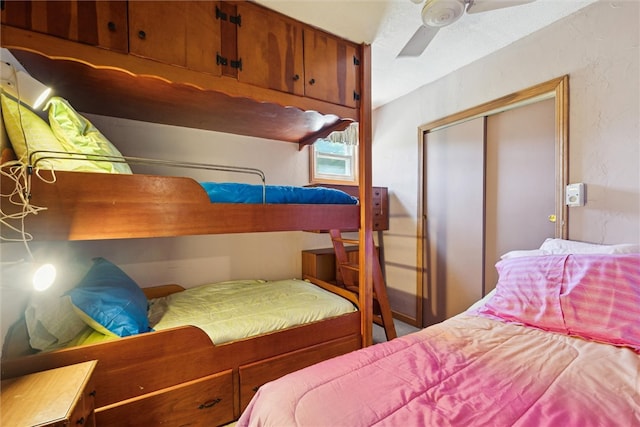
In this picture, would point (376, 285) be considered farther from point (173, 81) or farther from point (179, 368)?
point (173, 81)

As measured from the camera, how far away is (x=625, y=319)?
1072 mm

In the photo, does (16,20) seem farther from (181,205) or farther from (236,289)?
(236,289)

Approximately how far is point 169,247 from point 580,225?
2.98 metres

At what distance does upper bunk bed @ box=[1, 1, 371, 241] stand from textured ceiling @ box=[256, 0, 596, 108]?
0.08m

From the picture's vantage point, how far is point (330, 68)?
5.26 ft

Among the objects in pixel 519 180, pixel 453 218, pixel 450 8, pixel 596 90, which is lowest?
pixel 453 218

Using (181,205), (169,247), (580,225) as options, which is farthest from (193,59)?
(580,225)

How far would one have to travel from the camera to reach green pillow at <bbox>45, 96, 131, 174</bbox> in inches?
44.7

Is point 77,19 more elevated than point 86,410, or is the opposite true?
point 77,19

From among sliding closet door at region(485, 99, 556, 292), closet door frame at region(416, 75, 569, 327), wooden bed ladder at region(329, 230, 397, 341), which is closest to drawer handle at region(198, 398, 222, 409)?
wooden bed ladder at region(329, 230, 397, 341)

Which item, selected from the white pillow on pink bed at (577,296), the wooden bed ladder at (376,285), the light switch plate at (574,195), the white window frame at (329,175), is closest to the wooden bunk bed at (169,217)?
the wooden bed ladder at (376,285)

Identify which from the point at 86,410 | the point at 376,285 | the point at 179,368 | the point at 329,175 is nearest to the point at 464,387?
the point at 376,285

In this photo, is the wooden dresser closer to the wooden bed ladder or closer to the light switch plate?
the wooden bed ladder

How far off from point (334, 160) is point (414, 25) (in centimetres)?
158
